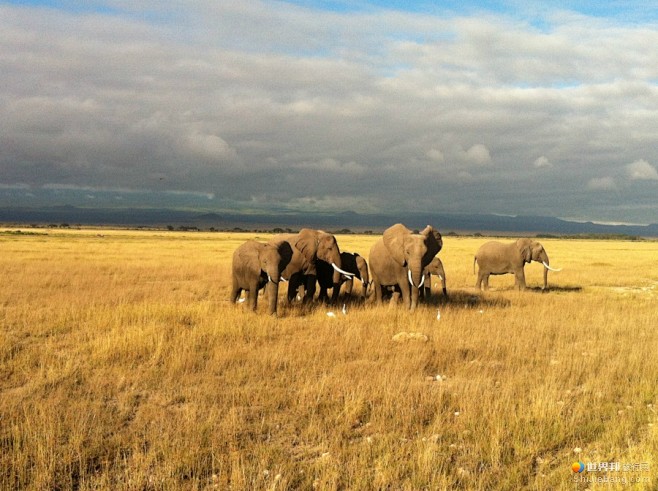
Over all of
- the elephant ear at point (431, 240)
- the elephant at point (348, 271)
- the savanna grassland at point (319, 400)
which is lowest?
the savanna grassland at point (319, 400)

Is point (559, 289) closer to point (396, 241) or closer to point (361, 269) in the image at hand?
point (361, 269)

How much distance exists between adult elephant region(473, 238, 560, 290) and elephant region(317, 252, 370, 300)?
7225 mm

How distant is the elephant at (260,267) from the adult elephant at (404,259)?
121 inches

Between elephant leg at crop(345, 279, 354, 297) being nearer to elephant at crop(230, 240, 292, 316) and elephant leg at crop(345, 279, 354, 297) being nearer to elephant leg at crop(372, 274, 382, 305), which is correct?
elephant leg at crop(372, 274, 382, 305)

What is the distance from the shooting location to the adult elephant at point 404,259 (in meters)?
16.0

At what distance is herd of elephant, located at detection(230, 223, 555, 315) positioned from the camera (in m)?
15.8

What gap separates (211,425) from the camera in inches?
265

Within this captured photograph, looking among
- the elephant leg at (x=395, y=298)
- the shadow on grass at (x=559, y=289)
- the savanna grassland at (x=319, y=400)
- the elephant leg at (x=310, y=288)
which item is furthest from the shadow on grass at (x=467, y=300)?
the shadow on grass at (x=559, y=289)

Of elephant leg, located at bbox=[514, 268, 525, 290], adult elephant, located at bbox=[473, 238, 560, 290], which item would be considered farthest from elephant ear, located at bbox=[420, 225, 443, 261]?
elephant leg, located at bbox=[514, 268, 525, 290]

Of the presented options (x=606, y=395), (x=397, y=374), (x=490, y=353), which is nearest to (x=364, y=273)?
(x=490, y=353)

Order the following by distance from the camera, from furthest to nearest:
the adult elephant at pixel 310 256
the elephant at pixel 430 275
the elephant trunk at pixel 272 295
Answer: the elephant at pixel 430 275, the adult elephant at pixel 310 256, the elephant trunk at pixel 272 295

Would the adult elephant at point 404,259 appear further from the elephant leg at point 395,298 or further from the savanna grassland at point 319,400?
the savanna grassland at point 319,400

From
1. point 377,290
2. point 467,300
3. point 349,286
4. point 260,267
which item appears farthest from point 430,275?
point 260,267

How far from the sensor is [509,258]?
24.7 m
